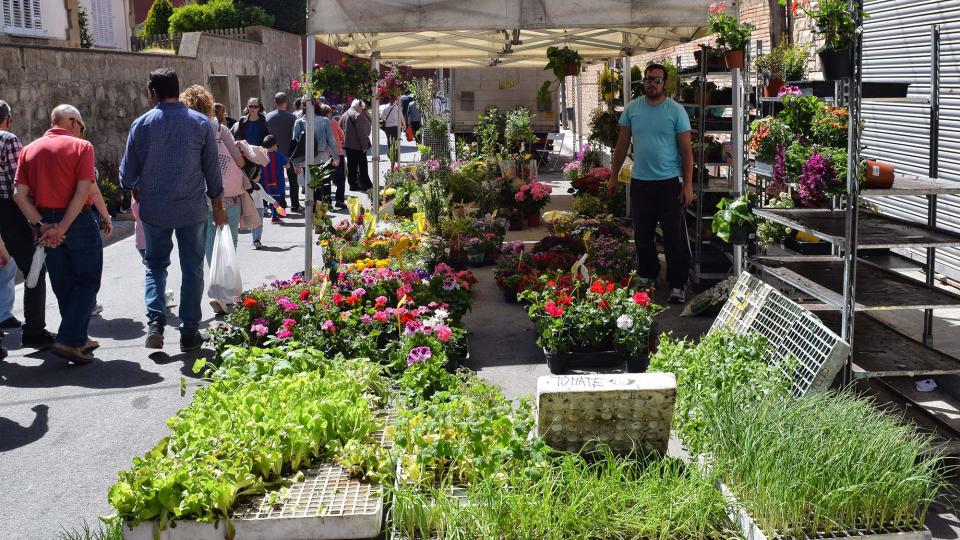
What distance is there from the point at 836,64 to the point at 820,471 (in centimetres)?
215

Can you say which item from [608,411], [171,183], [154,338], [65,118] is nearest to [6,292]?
[154,338]

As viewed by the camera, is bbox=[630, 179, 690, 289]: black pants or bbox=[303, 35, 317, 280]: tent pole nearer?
bbox=[303, 35, 317, 280]: tent pole

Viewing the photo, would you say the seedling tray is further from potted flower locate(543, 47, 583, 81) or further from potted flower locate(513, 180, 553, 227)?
potted flower locate(513, 180, 553, 227)

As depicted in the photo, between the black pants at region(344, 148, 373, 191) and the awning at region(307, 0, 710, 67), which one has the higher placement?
the awning at region(307, 0, 710, 67)

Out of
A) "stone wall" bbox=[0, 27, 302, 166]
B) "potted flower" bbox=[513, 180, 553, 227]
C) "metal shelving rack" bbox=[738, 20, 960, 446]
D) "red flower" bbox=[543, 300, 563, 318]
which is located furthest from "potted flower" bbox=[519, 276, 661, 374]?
"stone wall" bbox=[0, 27, 302, 166]

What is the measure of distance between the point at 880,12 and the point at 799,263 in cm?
459

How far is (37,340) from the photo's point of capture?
25.5ft

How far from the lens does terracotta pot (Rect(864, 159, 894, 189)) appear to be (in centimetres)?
519

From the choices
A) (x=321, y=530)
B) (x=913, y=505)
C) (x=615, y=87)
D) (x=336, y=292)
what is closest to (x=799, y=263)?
(x=913, y=505)

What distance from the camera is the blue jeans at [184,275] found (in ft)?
24.6

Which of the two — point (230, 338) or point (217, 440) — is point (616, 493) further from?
point (230, 338)

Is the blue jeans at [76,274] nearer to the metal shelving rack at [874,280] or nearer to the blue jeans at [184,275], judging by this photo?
the blue jeans at [184,275]

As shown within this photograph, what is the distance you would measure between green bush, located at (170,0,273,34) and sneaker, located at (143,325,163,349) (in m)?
27.9

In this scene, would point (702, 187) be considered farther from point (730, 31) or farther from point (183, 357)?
point (183, 357)
